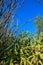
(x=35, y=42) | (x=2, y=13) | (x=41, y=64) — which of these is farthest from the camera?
(x=35, y=42)

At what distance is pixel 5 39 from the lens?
3803mm

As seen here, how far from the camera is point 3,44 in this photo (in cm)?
381

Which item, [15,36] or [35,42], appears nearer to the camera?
[15,36]

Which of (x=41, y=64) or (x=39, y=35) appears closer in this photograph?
(x=41, y=64)

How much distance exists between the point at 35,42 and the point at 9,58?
2.24 ft

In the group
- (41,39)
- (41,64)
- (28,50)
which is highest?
(41,39)

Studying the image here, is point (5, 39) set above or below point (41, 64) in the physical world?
above

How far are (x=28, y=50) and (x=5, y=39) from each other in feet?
2.02

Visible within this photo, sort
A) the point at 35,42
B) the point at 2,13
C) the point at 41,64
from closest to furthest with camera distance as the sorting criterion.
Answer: the point at 2,13 → the point at 41,64 → the point at 35,42

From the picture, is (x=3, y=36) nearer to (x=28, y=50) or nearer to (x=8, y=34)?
(x=8, y=34)

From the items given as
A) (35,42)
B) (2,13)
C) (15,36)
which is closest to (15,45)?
(15,36)

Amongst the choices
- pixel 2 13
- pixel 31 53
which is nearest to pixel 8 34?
pixel 2 13

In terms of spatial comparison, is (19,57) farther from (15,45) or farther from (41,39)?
(41,39)

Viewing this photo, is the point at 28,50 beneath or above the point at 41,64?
above
